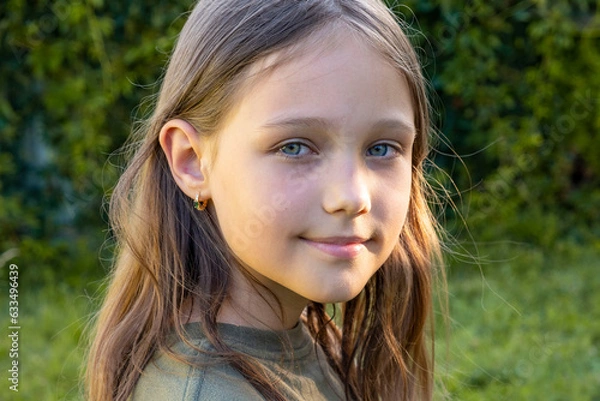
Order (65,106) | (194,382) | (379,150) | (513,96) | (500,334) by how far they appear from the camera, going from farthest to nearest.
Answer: (513,96)
(65,106)
(500,334)
(379,150)
(194,382)

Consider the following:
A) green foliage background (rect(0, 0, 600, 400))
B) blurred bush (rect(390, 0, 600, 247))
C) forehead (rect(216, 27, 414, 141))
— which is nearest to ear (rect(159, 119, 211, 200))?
forehead (rect(216, 27, 414, 141))

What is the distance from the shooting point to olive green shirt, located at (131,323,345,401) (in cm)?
158

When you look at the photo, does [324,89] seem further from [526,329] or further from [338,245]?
[526,329]

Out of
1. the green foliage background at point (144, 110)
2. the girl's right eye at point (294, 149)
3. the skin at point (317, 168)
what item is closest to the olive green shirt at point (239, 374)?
the skin at point (317, 168)

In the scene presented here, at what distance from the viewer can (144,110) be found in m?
4.42

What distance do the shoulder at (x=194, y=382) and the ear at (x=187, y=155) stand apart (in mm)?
321

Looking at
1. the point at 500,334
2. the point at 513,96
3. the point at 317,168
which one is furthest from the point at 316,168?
the point at 513,96

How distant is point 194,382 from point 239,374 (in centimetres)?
10

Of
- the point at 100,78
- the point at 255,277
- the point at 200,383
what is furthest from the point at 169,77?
the point at 100,78

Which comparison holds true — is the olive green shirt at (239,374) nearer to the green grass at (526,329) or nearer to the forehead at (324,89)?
the forehead at (324,89)

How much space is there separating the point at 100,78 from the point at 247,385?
11.6 feet

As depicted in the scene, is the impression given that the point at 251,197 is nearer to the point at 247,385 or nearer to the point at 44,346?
the point at 247,385

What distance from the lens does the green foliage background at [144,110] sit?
185 inches

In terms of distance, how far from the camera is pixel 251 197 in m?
1.62
